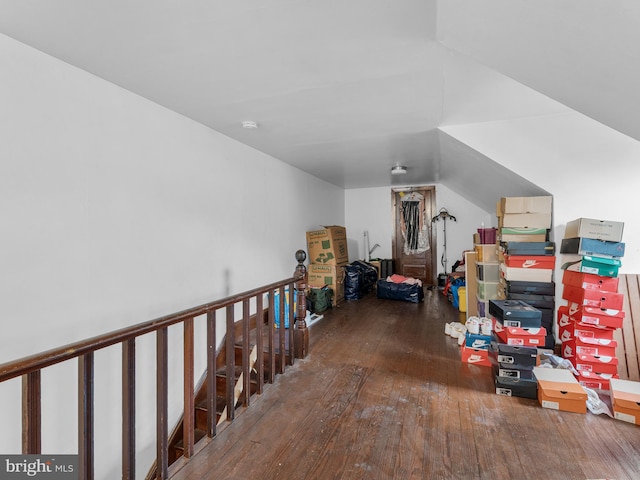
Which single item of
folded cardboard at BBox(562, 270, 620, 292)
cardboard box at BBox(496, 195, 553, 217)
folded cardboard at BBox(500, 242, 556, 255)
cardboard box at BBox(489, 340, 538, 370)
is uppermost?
cardboard box at BBox(496, 195, 553, 217)

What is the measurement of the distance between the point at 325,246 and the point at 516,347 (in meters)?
3.10

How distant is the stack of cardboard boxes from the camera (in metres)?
5.00

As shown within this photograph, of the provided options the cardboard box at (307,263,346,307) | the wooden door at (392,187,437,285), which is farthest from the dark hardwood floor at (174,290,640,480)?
the wooden door at (392,187,437,285)

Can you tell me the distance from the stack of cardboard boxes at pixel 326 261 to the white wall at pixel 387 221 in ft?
5.70

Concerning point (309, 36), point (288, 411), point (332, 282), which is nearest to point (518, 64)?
point (309, 36)

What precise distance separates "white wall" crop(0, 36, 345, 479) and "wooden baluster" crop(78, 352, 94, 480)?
687 mm

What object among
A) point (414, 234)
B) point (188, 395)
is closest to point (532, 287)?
point (188, 395)

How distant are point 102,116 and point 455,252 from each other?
6.22 meters

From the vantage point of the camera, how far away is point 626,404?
1959 millimetres

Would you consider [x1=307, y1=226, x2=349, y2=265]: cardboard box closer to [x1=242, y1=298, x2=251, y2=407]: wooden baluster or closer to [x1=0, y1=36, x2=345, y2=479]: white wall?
[x1=0, y1=36, x2=345, y2=479]: white wall

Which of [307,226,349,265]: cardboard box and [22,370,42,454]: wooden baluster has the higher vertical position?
[307,226,349,265]: cardboard box

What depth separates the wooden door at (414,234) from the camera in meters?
6.61

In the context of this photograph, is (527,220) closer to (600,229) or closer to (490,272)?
(600,229)

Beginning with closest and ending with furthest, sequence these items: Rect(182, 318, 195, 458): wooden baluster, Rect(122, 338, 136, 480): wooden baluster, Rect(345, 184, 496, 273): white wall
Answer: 1. Rect(122, 338, 136, 480): wooden baluster
2. Rect(182, 318, 195, 458): wooden baluster
3. Rect(345, 184, 496, 273): white wall
